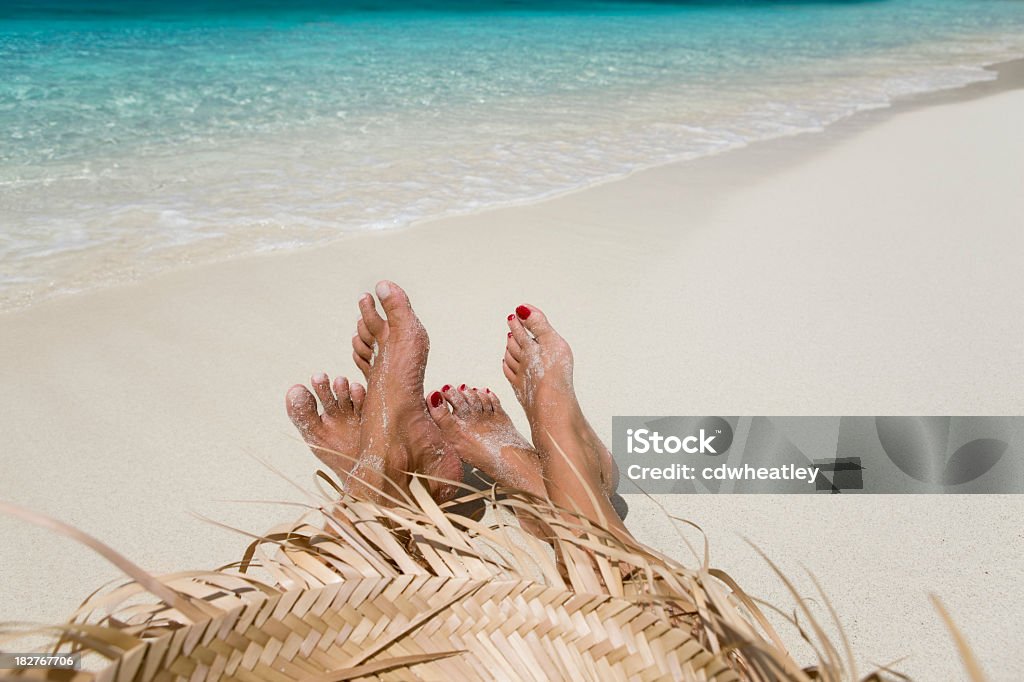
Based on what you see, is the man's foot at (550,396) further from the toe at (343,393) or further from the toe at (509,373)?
the toe at (343,393)

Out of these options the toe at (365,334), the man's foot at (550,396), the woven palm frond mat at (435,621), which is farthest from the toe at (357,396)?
the woven palm frond mat at (435,621)

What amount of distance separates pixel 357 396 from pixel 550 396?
1.44ft

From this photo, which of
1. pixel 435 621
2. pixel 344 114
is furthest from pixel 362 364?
pixel 344 114

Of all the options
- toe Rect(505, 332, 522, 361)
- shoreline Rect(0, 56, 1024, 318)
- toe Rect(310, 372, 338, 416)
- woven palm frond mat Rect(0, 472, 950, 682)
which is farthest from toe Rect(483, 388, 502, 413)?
shoreline Rect(0, 56, 1024, 318)

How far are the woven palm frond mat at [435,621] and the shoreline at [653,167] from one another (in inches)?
63.5

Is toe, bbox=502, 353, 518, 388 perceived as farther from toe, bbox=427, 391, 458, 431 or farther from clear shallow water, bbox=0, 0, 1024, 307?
clear shallow water, bbox=0, 0, 1024, 307

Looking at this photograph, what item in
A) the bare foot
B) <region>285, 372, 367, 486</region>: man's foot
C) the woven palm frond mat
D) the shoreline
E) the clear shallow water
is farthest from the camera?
the clear shallow water

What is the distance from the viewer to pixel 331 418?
1.78 metres

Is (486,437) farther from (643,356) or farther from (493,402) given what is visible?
(643,356)

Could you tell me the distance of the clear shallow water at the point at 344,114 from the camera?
121 inches

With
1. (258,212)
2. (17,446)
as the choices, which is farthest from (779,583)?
(258,212)

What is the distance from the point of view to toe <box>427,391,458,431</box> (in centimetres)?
173

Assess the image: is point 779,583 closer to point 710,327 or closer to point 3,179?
point 710,327

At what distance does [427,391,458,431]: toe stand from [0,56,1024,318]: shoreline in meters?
1.21
